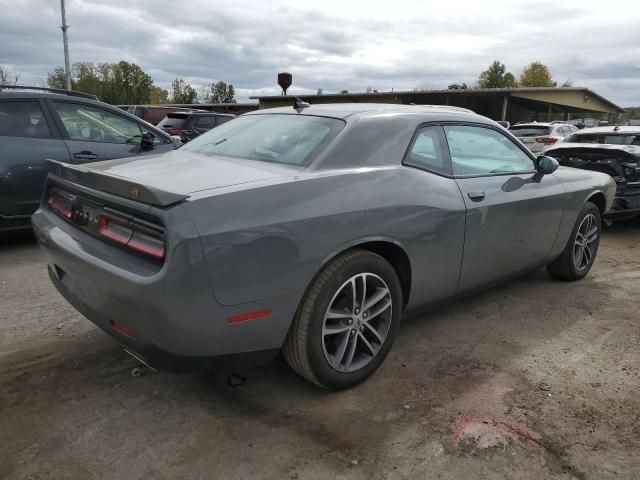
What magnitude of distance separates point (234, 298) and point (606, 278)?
4133 millimetres

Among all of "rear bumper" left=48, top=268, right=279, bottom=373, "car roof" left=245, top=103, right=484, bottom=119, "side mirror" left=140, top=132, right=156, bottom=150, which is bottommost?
"rear bumper" left=48, top=268, right=279, bottom=373

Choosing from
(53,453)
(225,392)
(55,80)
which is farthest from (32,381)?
(55,80)

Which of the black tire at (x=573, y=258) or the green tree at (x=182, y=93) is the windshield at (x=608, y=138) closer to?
the black tire at (x=573, y=258)

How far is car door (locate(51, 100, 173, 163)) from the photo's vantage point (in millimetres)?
5598

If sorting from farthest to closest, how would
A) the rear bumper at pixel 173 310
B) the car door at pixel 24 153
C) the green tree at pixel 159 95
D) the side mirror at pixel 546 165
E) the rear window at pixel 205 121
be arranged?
the green tree at pixel 159 95, the rear window at pixel 205 121, the car door at pixel 24 153, the side mirror at pixel 546 165, the rear bumper at pixel 173 310

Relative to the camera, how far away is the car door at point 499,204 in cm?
340

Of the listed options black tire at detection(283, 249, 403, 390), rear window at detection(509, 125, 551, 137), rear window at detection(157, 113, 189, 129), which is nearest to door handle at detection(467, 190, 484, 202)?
black tire at detection(283, 249, 403, 390)

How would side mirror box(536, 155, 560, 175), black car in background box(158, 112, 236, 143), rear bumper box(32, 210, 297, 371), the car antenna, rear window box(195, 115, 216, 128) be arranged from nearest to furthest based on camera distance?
rear bumper box(32, 210, 297, 371), the car antenna, side mirror box(536, 155, 560, 175), black car in background box(158, 112, 236, 143), rear window box(195, 115, 216, 128)

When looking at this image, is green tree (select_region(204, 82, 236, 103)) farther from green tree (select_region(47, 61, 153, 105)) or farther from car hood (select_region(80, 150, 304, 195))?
car hood (select_region(80, 150, 304, 195))

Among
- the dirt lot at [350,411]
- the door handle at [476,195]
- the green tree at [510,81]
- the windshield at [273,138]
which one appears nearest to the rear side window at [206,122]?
the windshield at [273,138]

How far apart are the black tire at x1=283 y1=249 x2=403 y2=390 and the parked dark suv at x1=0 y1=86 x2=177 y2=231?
3.91m

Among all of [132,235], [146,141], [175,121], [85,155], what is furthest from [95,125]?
[175,121]

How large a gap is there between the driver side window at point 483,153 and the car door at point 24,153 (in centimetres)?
399

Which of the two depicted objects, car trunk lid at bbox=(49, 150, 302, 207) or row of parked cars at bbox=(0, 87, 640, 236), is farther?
row of parked cars at bbox=(0, 87, 640, 236)
